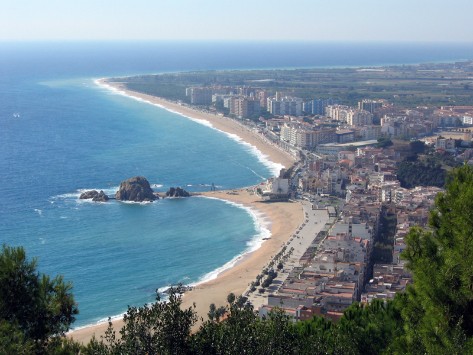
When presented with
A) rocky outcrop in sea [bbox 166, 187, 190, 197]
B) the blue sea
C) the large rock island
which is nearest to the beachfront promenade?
the blue sea

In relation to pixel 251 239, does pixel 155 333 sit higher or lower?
higher

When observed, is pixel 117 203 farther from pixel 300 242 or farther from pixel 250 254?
pixel 300 242

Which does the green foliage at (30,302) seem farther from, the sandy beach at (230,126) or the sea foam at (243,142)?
the sandy beach at (230,126)

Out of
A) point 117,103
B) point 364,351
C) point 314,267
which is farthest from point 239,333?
point 117,103

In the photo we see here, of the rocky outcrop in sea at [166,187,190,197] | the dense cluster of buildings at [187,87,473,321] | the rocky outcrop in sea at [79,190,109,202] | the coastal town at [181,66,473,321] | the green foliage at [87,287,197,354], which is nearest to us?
the green foliage at [87,287,197,354]

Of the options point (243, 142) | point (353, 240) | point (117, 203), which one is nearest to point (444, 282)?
point (353, 240)

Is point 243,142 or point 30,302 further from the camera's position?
point 243,142

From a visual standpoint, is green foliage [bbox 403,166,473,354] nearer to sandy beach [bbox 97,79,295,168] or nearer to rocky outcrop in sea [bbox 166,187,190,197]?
rocky outcrop in sea [bbox 166,187,190,197]
